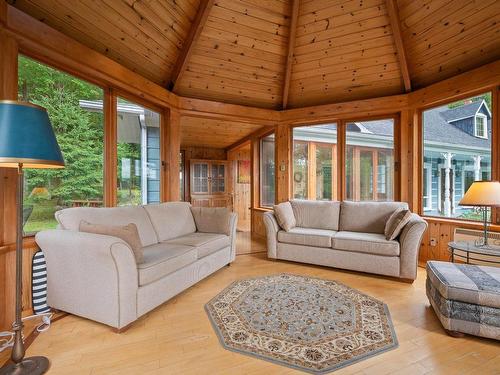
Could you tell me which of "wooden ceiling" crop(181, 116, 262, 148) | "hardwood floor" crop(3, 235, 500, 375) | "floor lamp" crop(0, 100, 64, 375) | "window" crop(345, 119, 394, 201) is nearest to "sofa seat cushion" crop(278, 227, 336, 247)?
"hardwood floor" crop(3, 235, 500, 375)

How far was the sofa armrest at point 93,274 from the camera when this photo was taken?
6.18ft

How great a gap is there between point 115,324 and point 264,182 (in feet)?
13.8

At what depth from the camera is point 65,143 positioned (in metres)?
2.63

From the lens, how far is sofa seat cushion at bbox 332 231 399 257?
119 inches

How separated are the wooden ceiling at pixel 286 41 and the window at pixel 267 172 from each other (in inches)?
50.4

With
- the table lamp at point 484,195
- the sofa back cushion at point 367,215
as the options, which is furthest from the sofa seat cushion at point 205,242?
the table lamp at point 484,195

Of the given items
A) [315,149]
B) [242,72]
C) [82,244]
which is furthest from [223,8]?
[82,244]

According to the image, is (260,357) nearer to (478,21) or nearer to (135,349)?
(135,349)

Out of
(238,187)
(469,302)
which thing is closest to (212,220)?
(469,302)

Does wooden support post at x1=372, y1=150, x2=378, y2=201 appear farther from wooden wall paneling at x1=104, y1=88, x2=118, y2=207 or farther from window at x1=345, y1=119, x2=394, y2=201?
Result: wooden wall paneling at x1=104, y1=88, x2=118, y2=207

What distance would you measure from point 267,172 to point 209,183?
2.28 metres

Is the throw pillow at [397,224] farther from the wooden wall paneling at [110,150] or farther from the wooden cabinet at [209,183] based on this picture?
the wooden cabinet at [209,183]

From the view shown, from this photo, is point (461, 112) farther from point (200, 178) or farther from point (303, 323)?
point (200, 178)

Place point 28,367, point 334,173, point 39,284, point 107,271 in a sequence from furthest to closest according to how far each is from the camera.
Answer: point 334,173 < point 39,284 < point 107,271 < point 28,367
